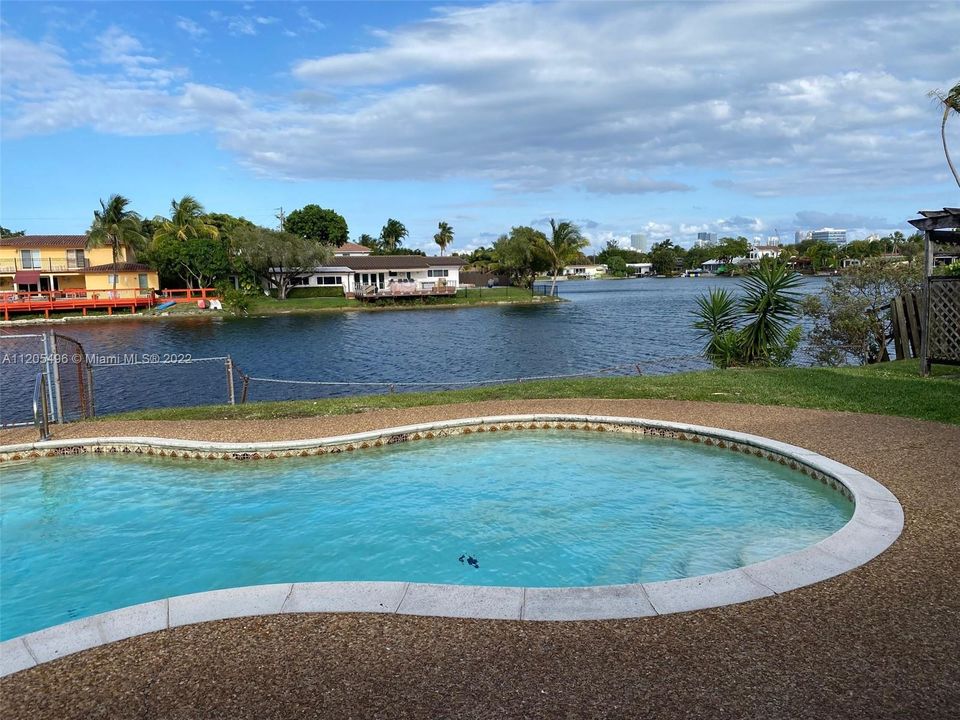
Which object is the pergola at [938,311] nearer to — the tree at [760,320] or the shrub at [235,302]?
the tree at [760,320]

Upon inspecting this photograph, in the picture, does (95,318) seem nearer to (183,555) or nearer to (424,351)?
(424,351)

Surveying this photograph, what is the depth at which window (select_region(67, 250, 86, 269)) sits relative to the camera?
212 feet

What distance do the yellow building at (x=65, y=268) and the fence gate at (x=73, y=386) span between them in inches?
1351

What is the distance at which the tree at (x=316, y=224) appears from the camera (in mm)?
95688

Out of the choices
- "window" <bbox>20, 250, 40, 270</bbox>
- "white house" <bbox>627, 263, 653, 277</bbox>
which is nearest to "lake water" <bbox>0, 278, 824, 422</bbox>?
"window" <bbox>20, 250, 40, 270</bbox>

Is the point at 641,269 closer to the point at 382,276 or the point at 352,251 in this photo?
the point at 352,251

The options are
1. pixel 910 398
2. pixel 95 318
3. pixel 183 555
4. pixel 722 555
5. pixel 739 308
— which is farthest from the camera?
pixel 95 318

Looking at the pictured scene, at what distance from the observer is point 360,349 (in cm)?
3803

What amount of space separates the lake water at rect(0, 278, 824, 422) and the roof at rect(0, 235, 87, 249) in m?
16.8

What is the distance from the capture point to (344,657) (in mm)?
4477

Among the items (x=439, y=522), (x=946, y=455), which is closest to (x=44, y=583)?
(x=439, y=522)

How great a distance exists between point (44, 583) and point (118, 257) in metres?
67.6

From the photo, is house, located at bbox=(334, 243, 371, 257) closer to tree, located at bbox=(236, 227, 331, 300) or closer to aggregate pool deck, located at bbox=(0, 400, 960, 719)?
tree, located at bbox=(236, 227, 331, 300)

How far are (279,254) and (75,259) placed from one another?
65.5 feet
